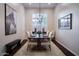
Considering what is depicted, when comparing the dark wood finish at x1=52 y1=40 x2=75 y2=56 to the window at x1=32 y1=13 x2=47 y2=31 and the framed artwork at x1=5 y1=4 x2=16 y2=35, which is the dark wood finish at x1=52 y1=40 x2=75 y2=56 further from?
the framed artwork at x1=5 y1=4 x2=16 y2=35

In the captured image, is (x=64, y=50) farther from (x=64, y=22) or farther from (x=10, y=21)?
(x=10, y=21)

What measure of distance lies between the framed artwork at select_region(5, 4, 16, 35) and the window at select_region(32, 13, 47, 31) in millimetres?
704

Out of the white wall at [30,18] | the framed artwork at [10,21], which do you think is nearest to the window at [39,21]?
the white wall at [30,18]

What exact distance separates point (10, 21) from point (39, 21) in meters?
1.00

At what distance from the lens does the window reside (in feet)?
13.2

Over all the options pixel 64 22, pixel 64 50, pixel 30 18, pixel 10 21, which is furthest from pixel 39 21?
pixel 64 50

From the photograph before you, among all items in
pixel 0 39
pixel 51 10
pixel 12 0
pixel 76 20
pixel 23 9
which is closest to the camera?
pixel 12 0

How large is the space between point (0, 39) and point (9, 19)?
0.86 metres

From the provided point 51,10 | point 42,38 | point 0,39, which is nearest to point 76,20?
point 51,10

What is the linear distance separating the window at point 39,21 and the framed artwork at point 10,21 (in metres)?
0.70

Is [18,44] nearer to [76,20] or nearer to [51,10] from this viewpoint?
[51,10]

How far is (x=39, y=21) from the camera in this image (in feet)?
13.3

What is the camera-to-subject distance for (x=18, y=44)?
162 inches

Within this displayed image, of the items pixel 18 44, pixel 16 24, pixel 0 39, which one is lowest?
pixel 18 44
